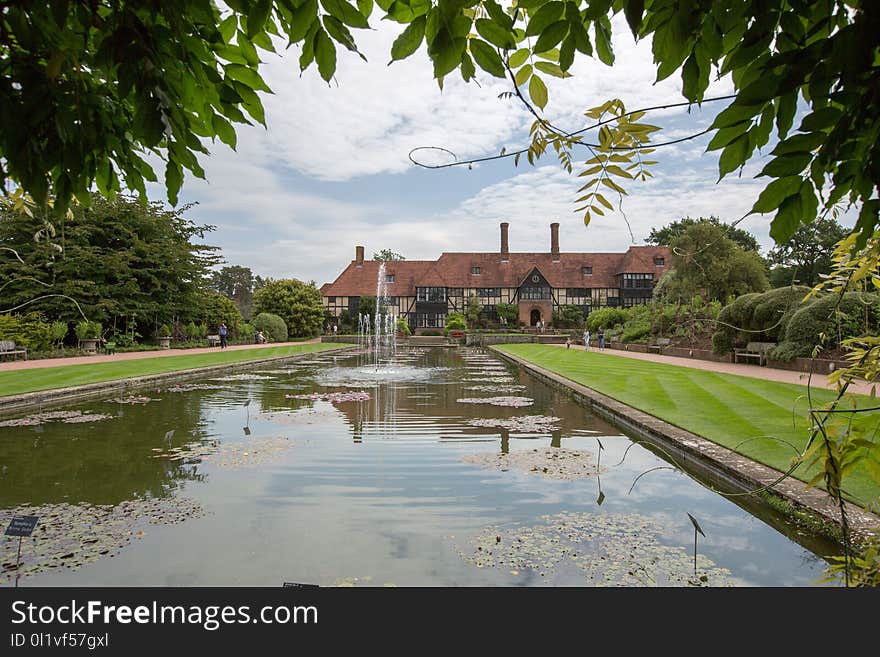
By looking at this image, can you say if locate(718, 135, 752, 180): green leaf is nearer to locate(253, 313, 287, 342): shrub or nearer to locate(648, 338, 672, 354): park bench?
locate(648, 338, 672, 354): park bench

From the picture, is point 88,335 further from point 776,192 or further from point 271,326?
point 776,192

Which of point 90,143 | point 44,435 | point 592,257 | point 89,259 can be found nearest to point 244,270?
point 592,257

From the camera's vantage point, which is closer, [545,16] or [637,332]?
[545,16]

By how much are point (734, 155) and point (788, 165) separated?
0.20m

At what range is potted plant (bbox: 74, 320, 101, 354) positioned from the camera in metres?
25.8

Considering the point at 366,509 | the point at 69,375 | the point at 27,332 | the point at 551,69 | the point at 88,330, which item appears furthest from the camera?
the point at 88,330

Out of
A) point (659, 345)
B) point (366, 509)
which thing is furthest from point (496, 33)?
point (659, 345)

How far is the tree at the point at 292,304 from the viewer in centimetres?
4950

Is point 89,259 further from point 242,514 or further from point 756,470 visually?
point 756,470

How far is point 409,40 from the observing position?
1.75 metres

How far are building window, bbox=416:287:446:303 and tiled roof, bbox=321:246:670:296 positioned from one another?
0.52m

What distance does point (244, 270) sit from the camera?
95.4 metres

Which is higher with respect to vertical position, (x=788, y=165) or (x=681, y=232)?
(x=681, y=232)
